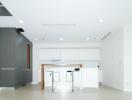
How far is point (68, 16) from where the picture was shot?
8.30m

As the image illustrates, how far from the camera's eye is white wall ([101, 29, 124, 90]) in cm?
998

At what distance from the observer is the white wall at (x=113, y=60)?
998 centimetres

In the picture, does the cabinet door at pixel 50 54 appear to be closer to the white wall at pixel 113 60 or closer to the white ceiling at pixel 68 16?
the white ceiling at pixel 68 16

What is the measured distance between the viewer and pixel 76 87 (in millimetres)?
10812

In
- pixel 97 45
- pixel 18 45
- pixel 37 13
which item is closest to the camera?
pixel 37 13

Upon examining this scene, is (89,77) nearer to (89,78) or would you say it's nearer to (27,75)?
(89,78)

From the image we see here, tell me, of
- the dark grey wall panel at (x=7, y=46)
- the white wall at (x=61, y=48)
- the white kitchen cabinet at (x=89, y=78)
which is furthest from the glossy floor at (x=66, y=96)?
the white wall at (x=61, y=48)

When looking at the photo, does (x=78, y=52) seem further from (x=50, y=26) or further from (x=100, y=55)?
(x=50, y=26)

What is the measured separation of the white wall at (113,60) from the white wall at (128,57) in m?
0.24

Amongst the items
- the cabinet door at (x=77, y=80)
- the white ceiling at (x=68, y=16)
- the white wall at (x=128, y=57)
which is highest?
the white ceiling at (x=68, y=16)

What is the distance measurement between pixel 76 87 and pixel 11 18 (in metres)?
4.37

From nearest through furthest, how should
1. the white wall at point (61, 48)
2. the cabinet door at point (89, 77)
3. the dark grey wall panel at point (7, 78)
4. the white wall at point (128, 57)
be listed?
the white wall at point (128, 57) < the dark grey wall panel at point (7, 78) < the cabinet door at point (89, 77) < the white wall at point (61, 48)

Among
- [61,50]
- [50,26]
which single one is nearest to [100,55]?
[61,50]

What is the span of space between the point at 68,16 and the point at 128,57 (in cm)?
312
